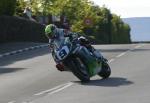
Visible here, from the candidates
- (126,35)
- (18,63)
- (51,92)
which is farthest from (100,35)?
(51,92)

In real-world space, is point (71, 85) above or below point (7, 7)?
below

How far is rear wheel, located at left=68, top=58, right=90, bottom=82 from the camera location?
1731cm

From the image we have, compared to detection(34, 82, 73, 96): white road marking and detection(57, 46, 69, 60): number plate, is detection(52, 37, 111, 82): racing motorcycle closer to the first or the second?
detection(57, 46, 69, 60): number plate

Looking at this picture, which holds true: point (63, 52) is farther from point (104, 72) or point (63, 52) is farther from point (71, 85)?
point (104, 72)

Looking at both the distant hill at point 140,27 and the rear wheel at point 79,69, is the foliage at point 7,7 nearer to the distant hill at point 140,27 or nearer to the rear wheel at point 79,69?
the rear wheel at point 79,69

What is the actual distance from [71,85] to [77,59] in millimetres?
750

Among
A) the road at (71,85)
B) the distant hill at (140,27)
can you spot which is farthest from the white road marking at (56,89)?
the distant hill at (140,27)

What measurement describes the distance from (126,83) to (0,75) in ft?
18.0

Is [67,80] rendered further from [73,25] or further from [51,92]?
[73,25]

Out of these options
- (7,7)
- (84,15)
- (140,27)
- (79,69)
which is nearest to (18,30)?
(7,7)

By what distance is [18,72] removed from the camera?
2169cm

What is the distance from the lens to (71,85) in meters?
17.1

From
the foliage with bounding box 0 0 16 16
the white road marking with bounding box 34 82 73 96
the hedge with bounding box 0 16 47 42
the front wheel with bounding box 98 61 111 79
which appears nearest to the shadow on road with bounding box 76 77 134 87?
the front wheel with bounding box 98 61 111 79

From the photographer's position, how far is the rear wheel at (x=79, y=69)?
1731 centimetres
